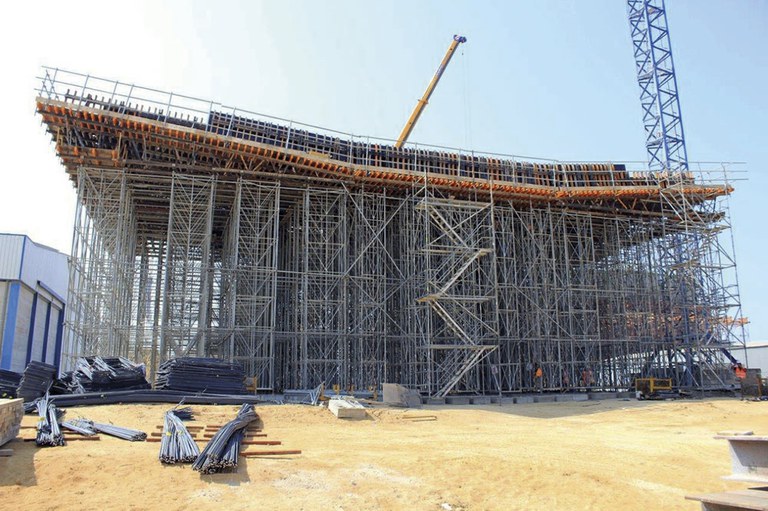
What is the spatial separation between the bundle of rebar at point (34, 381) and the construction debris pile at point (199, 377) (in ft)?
10.1

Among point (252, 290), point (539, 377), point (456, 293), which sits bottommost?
point (539, 377)

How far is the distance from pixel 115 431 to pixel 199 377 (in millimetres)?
7230

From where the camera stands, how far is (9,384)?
16.9 meters

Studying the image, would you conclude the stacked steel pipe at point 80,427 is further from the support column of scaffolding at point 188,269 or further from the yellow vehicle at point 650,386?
the yellow vehicle at point 650,386

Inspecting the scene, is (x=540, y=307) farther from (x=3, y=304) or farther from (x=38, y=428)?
(x=3, y=304)

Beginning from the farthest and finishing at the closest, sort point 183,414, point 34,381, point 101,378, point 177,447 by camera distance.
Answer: point 101,378
point 34,381
point 183,414
point 177,447

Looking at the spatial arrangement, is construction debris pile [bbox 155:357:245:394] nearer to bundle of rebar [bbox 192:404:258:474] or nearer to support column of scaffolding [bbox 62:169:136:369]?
support column of scaffolding [bbox 62:169:136:369]

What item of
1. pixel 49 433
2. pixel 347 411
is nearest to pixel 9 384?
pixel 49 433

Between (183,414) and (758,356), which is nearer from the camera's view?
(183,414)

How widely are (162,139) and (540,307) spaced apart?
63.1 feet

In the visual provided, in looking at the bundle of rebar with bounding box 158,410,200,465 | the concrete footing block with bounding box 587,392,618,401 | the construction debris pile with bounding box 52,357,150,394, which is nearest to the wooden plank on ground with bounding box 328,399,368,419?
the construction debris pile with bounding box 52,357,150,394

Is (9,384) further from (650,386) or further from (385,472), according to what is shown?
(650,386)

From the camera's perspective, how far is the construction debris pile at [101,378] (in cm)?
1723

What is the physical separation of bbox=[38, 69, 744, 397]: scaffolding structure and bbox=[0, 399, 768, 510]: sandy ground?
10.7 m
